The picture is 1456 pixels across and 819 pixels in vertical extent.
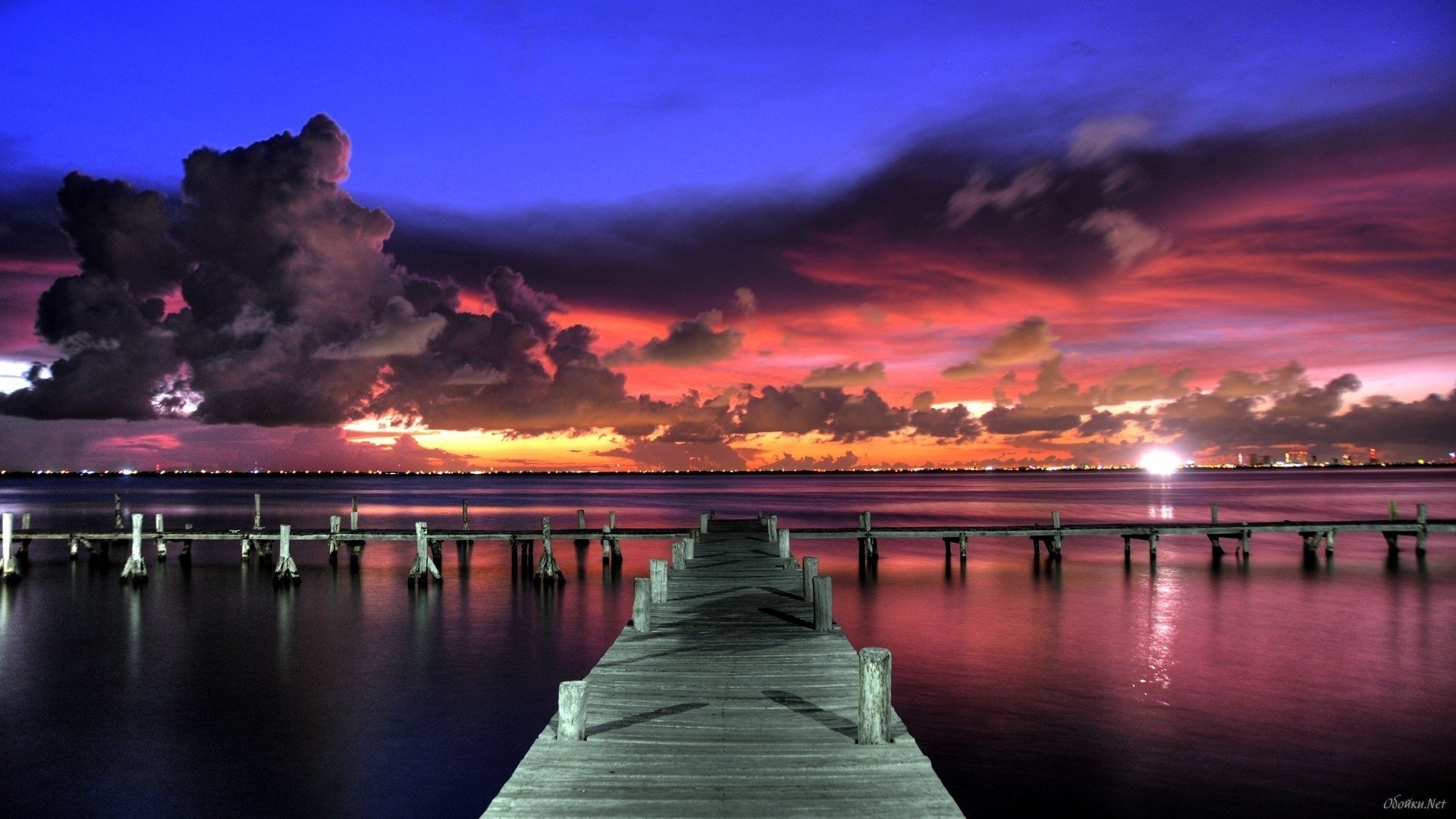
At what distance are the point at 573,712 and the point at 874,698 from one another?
113 inches

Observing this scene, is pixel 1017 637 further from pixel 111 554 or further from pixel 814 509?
pixel 814 509

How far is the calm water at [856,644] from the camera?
1411cm

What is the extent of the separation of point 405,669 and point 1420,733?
19.7 m

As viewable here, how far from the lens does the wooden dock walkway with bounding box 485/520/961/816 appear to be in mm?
7875

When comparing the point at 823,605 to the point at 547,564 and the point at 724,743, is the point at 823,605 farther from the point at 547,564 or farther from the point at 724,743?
the point at 547,564

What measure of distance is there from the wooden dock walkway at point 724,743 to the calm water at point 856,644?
3.44 m

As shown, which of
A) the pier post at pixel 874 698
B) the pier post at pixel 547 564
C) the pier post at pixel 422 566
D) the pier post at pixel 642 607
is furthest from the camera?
the pier post at pixel 547 564

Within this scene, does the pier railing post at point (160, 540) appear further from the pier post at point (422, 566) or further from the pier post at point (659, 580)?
the pier post at point (659, 580)

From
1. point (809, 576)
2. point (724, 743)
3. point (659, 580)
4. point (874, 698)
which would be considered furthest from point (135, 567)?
point (874, 698)

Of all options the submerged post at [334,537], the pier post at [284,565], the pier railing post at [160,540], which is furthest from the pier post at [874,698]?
the pier railing post at [160,540]

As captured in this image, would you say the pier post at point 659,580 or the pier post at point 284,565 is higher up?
the pier post at point 659,580

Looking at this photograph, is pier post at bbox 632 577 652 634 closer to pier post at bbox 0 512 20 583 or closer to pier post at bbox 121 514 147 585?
pier post at bbox 121 514 147 585

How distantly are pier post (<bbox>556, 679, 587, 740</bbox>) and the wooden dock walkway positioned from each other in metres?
0.08

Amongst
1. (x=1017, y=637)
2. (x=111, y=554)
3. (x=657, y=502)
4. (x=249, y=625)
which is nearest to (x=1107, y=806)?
(x=1017, y=637)
